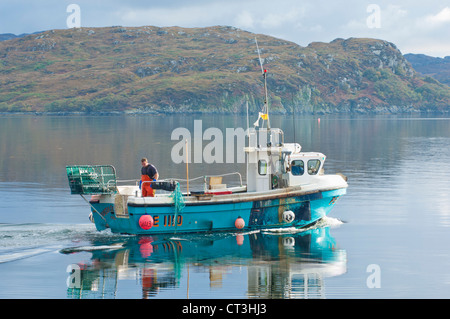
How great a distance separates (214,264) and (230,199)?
4.03 metres

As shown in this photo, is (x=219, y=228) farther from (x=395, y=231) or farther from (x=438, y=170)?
(x=438, y=170)

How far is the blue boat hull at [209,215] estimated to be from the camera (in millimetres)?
24781

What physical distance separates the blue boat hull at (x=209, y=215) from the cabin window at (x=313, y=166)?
0.93 meters

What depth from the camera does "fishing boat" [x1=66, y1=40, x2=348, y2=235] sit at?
24.7m

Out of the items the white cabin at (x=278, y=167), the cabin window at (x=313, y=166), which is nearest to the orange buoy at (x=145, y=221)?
the white cabin at (x=278, y=167)

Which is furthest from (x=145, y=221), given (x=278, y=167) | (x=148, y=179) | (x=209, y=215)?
(x=278, y=167)

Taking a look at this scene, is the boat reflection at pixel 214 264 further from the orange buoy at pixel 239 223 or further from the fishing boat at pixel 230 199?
the fishing boat at pixel 230 199

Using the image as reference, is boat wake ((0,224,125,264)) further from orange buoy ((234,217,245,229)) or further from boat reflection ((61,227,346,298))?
orange buoy ((234,217,245,229))

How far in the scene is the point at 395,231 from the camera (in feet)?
88.2

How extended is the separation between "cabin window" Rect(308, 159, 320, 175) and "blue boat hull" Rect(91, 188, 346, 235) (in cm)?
93

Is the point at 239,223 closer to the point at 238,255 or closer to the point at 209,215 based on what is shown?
the point at 209,215

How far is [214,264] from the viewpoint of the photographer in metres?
21.7
